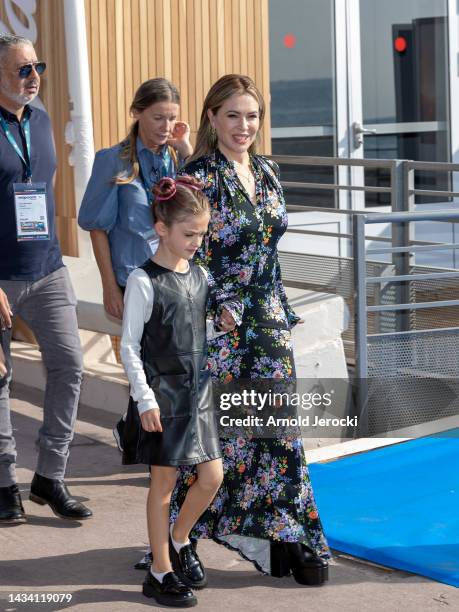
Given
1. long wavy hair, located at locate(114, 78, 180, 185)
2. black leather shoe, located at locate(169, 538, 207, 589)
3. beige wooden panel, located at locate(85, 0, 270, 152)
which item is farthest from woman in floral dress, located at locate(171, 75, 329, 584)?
beige wooden panel, located at locate(85, 0, 270, 152)

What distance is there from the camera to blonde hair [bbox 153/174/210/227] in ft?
14.3

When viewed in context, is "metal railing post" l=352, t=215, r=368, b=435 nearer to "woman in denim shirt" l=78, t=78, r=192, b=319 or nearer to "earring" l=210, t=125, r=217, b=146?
"woman in denim shirt" l=78, t=78, r=192, b=319

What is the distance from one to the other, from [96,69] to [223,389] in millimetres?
5246

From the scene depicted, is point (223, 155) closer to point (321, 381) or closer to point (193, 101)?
point (321, 381)

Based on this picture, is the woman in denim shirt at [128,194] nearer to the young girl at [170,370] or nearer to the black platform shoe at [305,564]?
the young girl at [170,370]

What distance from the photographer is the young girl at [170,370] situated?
435cm

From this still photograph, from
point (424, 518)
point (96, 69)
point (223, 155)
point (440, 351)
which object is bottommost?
point (424, 518)

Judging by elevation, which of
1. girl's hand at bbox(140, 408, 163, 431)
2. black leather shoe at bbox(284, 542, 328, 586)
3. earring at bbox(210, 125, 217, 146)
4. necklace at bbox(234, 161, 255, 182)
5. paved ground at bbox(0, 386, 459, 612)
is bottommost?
paved ground at bbox(0, 386, 459, 612)

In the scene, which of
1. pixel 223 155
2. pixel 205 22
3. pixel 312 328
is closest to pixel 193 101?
pixel 205 22

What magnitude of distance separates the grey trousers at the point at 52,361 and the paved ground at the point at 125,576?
29 centimetres

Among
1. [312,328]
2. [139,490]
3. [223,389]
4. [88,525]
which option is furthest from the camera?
[312,328]

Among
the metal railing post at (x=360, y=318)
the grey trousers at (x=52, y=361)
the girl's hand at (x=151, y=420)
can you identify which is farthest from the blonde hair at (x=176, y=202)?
the metal railing post at (x=360, y=318)

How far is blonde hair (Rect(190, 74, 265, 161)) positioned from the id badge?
2.70 ft

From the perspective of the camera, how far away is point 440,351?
23.3 ft
